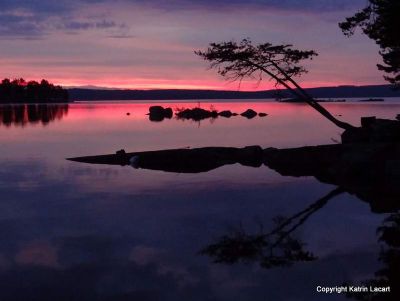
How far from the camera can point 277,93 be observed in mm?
27281

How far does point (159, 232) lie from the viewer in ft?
49.1

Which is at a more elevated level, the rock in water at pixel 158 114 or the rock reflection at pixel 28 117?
the rock in water at pixel 158 114

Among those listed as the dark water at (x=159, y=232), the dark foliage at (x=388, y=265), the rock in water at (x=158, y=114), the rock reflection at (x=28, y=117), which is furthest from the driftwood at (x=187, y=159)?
the rock in water at (x=158, y=114)

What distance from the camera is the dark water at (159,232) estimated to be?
10.5 m

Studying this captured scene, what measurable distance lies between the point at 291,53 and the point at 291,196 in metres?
8.80

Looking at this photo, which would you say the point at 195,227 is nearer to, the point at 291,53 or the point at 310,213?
the point at 310,213

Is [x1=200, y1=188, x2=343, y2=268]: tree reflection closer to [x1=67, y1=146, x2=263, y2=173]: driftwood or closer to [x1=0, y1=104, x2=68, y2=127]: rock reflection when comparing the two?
[x1=67, y1=146, x2=263, y2=173]: driftwood

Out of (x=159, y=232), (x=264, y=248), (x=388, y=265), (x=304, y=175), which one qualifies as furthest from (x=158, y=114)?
(x=388, y=265)

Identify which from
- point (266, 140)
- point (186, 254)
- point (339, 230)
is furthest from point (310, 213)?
point (266, 140)

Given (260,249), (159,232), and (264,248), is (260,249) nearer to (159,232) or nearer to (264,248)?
(264,248)

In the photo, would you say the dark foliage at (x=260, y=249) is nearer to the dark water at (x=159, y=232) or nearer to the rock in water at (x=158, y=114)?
the dark water at (x=159, y=232)

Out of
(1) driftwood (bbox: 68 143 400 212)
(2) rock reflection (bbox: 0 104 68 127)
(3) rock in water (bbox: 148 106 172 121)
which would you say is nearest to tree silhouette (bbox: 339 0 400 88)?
(1) driftwood (bbox: 68 143 400 212)

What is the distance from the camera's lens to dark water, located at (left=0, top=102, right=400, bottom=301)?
1052 centimetres

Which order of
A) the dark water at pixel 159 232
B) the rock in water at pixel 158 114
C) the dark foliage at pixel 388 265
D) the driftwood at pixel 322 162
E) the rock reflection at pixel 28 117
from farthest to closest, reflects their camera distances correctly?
the rock in water at pixel 158 114, the rock reflection at pixel 28 117, the driftwood at pixel 322 162, the dark water at pixel 159 232, the dark foliage at pixel 388 265
